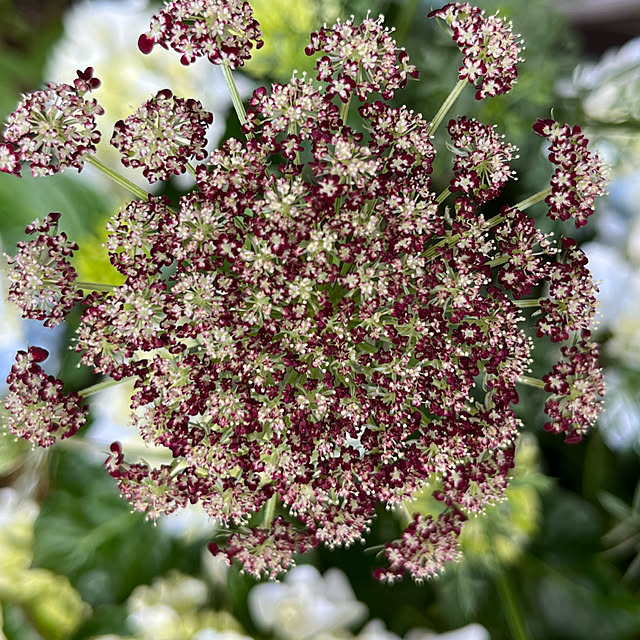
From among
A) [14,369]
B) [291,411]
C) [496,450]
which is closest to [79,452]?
[14,369]

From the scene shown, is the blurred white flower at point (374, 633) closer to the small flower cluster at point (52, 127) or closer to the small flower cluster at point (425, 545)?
the small flower cluster at point (425, 545)

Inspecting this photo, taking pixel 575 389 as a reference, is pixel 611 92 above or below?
above

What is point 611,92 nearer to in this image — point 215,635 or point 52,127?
point 52,127

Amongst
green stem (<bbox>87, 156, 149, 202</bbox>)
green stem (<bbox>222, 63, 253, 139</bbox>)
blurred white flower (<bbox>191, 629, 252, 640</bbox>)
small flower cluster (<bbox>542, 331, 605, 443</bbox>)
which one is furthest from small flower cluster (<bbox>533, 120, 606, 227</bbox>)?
blurred white flower (<bbox>191, 629, 252, 640</bbox>)

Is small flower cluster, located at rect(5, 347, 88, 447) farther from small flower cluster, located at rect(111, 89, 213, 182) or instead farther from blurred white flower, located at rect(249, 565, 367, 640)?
blurred white flower, located at rect(249, 565, 367, 640)

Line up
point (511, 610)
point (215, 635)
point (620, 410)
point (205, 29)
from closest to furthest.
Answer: point (205, 29)
point (215, 635)
point (511, 610)
point (620, 410)

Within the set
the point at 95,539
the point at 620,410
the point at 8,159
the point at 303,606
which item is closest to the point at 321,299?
the point at 8,159
